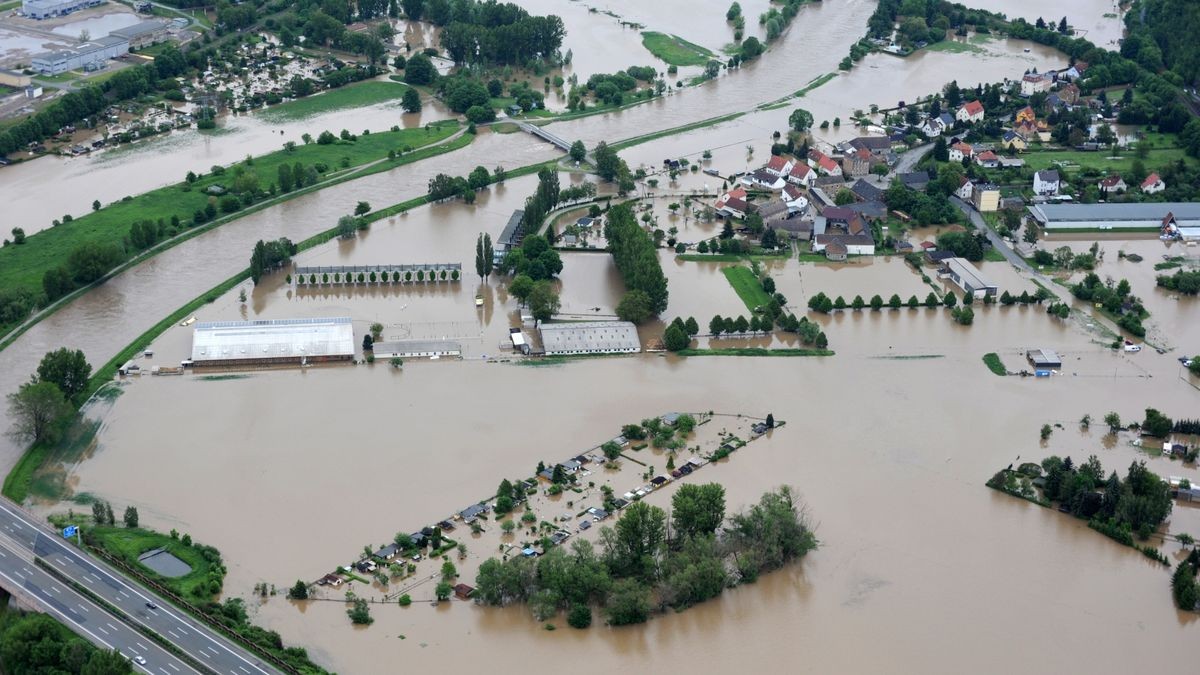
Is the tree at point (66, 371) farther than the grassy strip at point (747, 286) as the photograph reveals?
No

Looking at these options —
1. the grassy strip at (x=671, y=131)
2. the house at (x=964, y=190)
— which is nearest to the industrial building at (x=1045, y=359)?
the house at (x=964, y=190)

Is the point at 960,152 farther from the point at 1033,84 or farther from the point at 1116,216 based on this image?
the point at 1033,84

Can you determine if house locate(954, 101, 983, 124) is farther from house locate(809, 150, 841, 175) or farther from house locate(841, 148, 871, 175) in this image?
house locate(809, 150, 841, 175)

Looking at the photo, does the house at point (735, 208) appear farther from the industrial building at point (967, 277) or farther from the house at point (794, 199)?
the industrial building at point (967, 277)

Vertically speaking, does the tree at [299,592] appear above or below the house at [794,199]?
below

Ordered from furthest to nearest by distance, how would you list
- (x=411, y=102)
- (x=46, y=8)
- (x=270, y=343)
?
(x=46, y=8), (x=411, y=102), (x=270, y=343)

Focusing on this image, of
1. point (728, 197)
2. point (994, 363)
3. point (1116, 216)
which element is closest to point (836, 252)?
point (728, 197)

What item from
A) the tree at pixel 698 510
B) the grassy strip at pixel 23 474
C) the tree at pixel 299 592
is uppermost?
the tree at pixel 698 510
